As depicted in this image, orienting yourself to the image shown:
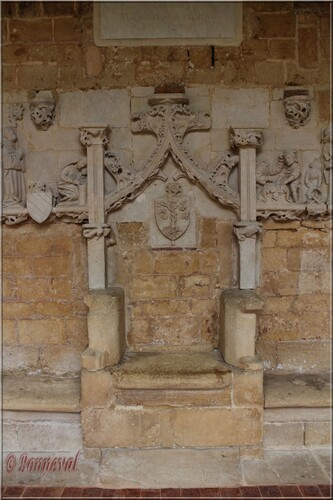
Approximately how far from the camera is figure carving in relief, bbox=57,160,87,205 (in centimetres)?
369

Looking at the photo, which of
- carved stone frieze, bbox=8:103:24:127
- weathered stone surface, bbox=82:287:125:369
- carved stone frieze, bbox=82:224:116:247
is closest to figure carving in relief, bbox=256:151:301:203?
carved stone frieze, bbox=82:224:116:247

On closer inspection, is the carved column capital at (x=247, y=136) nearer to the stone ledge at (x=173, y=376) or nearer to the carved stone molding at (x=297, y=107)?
the carved stone molding at (x=297, y=107)

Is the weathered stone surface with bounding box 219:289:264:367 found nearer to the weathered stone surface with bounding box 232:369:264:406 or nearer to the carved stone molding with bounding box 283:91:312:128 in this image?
the weathered stone surface with bounding box 232:369:264:406

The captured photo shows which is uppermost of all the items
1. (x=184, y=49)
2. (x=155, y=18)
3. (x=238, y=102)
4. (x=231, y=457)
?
(x=155, y=18)

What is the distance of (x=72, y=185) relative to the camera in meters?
3.70

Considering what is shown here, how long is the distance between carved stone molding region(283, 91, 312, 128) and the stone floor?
2.74m

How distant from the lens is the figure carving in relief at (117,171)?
3641 millimetres

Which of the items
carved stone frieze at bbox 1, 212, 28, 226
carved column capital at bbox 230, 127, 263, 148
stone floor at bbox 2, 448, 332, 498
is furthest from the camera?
carved stone frieze at bbox 1, 212, 28, 226

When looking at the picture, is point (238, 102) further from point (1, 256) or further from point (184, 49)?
point (1, 256)

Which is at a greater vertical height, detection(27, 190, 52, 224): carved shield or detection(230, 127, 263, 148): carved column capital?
detection(230, 127, 263, 148): carved column capital

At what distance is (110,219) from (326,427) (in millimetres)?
2434

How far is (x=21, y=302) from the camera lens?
12.6 ft

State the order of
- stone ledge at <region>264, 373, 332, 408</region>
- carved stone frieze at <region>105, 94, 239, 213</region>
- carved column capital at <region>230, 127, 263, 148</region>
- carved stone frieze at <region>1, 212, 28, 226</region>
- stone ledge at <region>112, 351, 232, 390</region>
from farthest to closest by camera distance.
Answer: carved stone frieze at <region>1, 212, 28, 226</region>, carved stone frieze at <region>105, 94, 239, 213</region>, carved column capital at <region>230, 127, 263, 148</region>, stone ledge at <region>264, 373, 332, 408</region>, stone ledge at <region>112, 351, 232, 390</region>

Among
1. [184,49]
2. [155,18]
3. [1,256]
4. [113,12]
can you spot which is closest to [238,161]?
[184,49]
